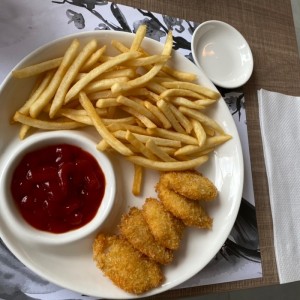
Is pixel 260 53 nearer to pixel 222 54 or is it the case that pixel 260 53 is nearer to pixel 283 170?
pixel 222 54

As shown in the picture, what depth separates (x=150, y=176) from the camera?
5.07ft

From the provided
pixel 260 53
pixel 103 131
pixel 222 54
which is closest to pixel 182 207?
pixel 103 131

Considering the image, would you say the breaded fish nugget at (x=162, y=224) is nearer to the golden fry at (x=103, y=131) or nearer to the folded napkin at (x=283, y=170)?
the golden fry at (x=103, y=131)

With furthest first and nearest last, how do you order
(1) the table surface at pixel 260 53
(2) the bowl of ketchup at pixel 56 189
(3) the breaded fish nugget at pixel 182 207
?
(1) the table surface at pixel 260 53
(3) the breaded fish nugget at pixel 182 207
(2) the bowl of ketchup at pixel 56 189

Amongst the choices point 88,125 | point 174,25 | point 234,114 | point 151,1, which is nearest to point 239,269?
point 234,114

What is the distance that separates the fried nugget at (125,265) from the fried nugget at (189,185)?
24cm

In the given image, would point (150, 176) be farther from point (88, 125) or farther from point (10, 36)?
point (10, 36)

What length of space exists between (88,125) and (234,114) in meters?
0.64

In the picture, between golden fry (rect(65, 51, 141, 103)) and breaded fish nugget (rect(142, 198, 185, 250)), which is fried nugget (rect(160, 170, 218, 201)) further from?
golden fry (rect(65, 51, 141, 103))

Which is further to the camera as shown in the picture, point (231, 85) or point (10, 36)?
point (231, 85)

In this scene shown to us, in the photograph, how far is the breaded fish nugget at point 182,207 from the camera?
145 centimetres

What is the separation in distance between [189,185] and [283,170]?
577 millimetres

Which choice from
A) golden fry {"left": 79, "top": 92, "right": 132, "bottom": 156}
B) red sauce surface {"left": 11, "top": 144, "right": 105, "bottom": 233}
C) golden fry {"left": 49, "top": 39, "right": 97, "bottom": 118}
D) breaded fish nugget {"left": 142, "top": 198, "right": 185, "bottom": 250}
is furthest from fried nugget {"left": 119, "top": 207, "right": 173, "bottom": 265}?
golden fry {"left": 49, "top": 39, "right": 97, "bottom": 118}

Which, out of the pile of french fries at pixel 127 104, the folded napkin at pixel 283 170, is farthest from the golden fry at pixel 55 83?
the folded napkin at pixel 283 170
